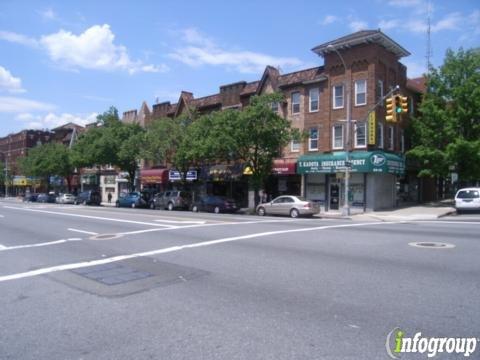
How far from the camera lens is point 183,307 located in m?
5.88

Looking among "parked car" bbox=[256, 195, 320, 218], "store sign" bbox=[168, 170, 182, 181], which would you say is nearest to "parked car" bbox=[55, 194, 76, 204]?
"store sign" bbox=[168, 170, 182, 181]

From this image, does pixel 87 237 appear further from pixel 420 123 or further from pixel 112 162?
pixel 112 162

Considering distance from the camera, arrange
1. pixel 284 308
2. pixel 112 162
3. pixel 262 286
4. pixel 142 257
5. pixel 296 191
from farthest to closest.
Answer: pixel 112 162, pixel 296 191, pixel 142 257, pixel 262 286, pixel 284 308

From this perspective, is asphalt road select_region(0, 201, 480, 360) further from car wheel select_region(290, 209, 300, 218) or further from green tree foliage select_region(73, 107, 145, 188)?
green tree foliage select_region(73, 107, 145, 188)

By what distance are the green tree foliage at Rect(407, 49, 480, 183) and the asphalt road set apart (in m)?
18.4

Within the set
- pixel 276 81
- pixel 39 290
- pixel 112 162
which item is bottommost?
pixel 39 290

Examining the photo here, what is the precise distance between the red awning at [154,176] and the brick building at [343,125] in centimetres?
1260

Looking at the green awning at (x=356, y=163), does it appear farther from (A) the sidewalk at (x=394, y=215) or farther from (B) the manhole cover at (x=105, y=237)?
(B) the manhole cover at (x=105, y=237)

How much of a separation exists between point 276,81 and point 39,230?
73.9 feet

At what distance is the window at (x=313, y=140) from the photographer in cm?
3077

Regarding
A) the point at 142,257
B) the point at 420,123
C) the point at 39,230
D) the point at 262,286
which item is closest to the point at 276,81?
the point at 420,123

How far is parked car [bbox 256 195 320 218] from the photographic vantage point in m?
24.6

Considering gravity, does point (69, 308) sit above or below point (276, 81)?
below

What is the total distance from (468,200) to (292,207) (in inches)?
418
